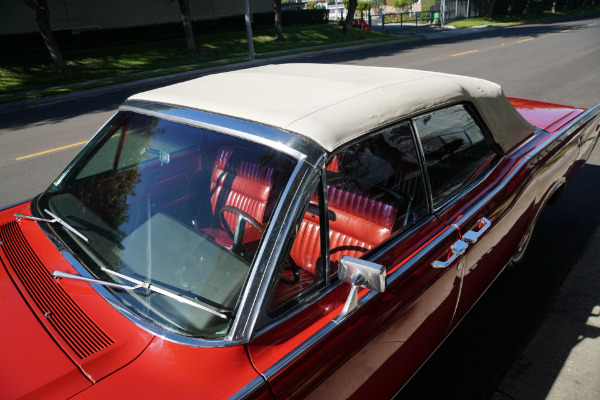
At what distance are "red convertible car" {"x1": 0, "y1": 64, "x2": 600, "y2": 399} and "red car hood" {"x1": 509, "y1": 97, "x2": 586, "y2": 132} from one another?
0.84 m

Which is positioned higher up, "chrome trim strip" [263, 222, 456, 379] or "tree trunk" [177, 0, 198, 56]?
"tree trunk" [177, 0, 198, 56]

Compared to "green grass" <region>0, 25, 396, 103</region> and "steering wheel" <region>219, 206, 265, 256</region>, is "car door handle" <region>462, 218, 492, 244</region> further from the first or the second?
"green grass" <region>0, 25, 396, 103</region>

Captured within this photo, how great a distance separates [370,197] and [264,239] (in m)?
0.79

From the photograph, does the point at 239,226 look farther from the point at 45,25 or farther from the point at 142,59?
the point at 142,59

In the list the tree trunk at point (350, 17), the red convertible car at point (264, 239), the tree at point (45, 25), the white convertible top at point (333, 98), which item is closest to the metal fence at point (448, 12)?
the tree trunk at point (350, 17)

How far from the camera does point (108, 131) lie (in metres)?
2.36

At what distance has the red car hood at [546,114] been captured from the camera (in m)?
3.29

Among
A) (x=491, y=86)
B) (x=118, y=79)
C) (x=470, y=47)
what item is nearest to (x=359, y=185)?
(x=491, y=86)

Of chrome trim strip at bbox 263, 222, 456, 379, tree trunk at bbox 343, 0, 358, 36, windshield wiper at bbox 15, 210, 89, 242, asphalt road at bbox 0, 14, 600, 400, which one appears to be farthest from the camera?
tree trunk at bbox 343, 0, 358, 36

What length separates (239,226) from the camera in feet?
6.15

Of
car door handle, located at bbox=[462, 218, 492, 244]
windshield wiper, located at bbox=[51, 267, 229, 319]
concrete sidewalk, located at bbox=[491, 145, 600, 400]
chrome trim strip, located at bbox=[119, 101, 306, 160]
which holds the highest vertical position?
chrome trim strip, located at bbox=[119, 101, 306, 160]

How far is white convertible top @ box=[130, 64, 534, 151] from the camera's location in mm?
1758

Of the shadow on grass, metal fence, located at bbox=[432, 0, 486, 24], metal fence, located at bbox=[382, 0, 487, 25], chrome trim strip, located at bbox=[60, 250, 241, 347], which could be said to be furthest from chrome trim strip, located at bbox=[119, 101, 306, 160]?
metal fence, located at bbox=[432, 0, 486, 24]

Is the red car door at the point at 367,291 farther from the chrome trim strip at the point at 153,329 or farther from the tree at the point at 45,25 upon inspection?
the tree at the point at 45,25
